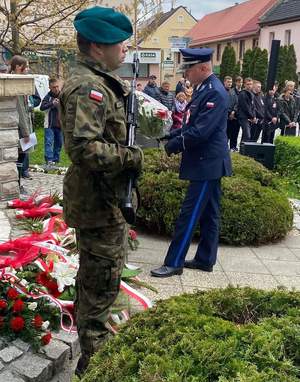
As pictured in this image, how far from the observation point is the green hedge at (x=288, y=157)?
453 inches

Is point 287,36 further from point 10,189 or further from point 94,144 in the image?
point 94,144

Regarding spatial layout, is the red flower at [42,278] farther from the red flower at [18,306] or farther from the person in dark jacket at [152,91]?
the person in dark jacket at [152,91]

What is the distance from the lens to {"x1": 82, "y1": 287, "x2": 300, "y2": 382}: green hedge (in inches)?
70.5

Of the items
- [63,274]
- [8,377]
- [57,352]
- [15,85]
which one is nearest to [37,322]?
[57,352]

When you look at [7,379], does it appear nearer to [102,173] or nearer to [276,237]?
[102,173]

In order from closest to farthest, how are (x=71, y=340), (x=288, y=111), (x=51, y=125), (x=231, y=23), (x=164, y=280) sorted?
(x=71, y=340)
(x=164, y=280)
(x=51, y=125)
(x=288, y=111)
(x=231, y=23)

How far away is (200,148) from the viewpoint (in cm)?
496

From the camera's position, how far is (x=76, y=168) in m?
2.95

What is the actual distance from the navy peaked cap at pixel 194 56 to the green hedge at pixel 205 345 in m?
2.88

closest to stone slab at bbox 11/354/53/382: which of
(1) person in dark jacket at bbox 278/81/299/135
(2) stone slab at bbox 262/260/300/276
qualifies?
(2) stone slab at bbox 262/260/300/276

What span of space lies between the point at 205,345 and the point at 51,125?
9.58 meters

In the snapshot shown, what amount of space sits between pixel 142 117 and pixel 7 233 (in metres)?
1.87

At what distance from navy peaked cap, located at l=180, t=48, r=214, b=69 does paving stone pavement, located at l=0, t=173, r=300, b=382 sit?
1.89 m

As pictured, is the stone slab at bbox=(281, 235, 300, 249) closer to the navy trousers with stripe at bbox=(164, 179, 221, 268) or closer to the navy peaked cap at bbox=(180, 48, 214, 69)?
the navy trousers with stripe at bbox=(164, 179, 221, 268)
